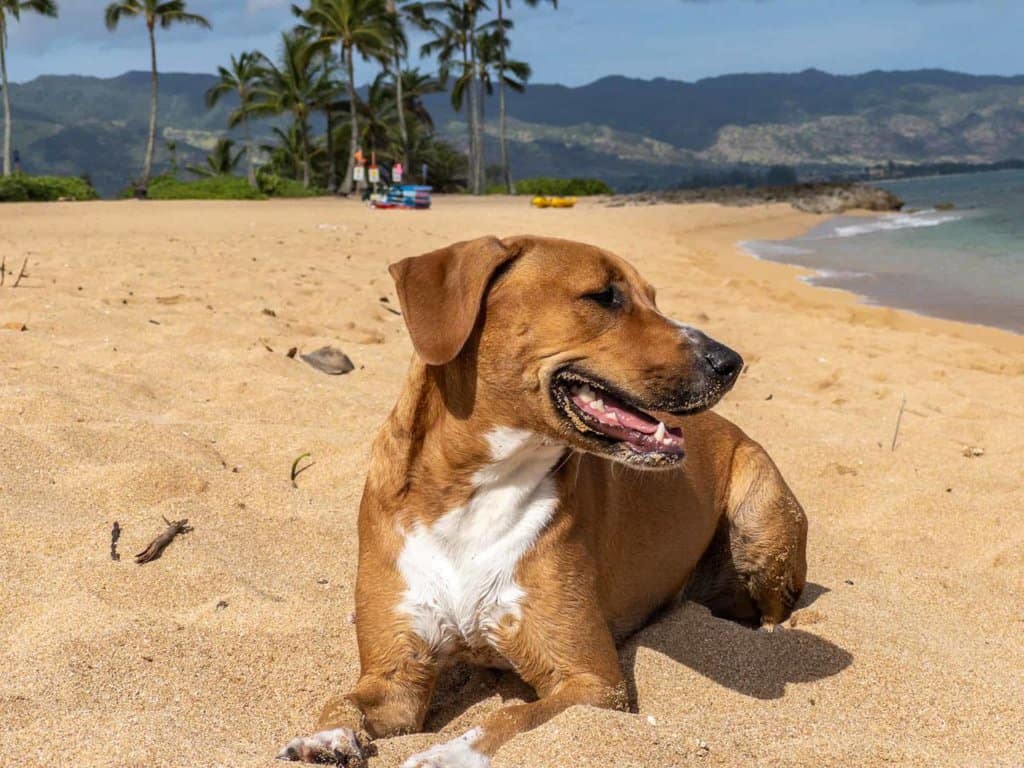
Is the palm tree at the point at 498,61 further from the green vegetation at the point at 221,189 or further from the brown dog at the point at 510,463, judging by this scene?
the brown dog at the point at 510,463

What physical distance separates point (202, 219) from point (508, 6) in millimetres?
42543

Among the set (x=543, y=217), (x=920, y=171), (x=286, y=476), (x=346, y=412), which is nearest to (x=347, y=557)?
(x=286, y=476)

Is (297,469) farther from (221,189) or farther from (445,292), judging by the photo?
(221,189)

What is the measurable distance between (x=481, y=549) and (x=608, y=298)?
0.94 m

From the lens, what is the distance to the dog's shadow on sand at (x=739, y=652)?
3729 mm

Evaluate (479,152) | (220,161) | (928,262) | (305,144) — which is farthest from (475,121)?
(928,262)

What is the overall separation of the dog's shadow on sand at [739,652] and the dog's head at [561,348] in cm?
103

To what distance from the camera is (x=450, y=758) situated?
2.89m

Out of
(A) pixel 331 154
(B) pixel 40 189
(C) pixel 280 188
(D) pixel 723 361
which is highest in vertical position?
(A) pixel 331 154

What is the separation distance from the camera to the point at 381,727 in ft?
10.9

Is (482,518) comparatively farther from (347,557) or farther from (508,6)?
(508,6)

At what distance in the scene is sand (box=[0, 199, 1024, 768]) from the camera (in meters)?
3.18

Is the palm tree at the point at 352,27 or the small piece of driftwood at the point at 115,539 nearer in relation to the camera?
the small piece of driftwood at the point at 115,539

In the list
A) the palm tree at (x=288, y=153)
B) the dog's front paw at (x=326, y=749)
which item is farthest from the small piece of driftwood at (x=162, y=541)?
the palm tree at (x=288, y=153)
